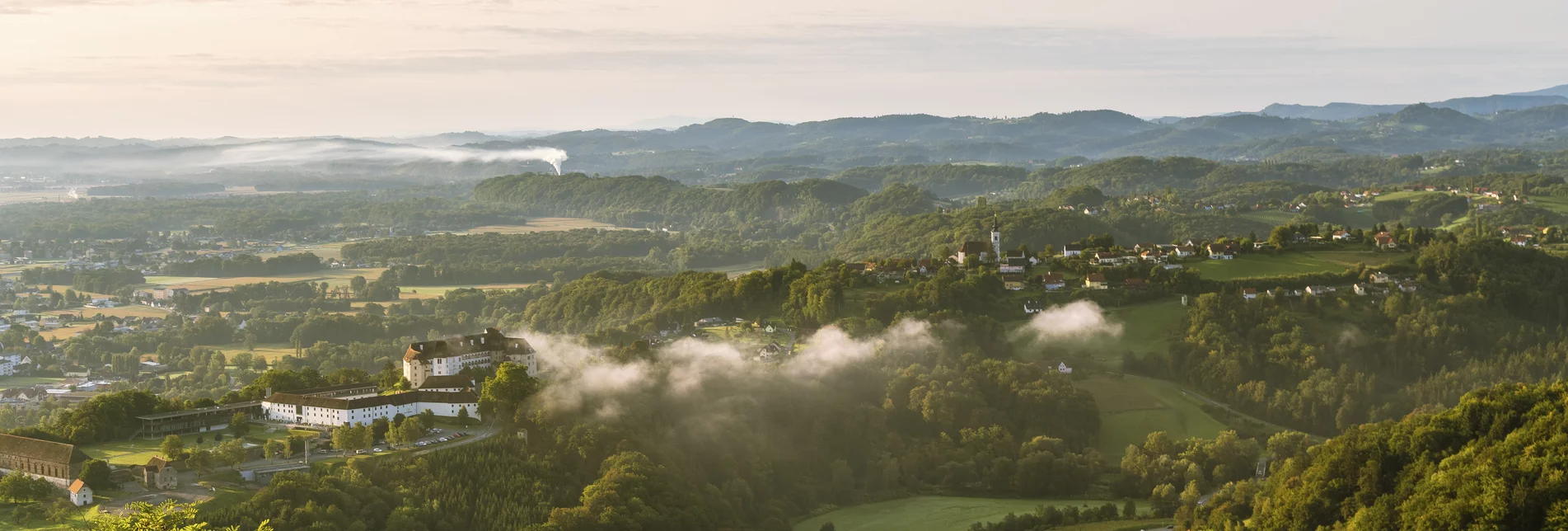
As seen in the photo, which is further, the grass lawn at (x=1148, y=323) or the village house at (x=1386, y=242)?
the village house at (x=1386, y=242)

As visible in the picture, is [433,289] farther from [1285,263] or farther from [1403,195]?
[1403,195]

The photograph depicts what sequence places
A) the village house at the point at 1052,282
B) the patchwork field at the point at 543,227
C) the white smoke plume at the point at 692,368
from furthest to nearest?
the patchwork field at the point at 543,227
the village house at the point at 1052,282
the white smoke plume at the point at 692,368

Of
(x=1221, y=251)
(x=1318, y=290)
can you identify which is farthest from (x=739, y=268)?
(x=1318, y=290)

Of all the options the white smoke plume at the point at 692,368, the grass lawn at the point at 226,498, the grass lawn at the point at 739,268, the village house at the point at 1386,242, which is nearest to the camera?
the grass lawn at the point at 226,498

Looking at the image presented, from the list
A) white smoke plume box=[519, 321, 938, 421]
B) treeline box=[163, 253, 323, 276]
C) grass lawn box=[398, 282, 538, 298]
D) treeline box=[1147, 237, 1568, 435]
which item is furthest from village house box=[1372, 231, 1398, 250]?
treeline box=[163, 253, 323, 276]

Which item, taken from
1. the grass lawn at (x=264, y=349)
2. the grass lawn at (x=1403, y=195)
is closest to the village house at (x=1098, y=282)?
the grass lawn at (x=264, y=349)

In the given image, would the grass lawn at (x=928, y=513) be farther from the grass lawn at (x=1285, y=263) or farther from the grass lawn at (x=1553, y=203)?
the grass lawn at (x=1553, y=203)
